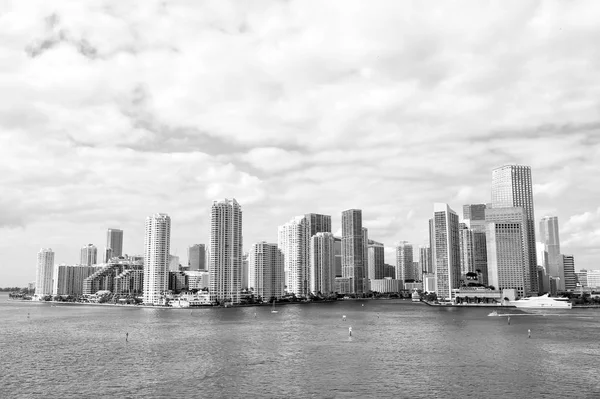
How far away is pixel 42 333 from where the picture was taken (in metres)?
149

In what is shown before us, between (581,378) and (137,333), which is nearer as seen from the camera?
(581,378)

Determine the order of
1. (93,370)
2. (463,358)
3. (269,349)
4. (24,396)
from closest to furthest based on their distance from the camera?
(24,396) < (93,370) < (463,358) < (269,349)

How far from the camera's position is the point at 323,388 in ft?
237

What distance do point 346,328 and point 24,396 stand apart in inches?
4264

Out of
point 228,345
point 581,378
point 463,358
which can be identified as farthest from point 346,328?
point 581,378

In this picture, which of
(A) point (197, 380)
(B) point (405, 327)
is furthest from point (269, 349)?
(B) point (405, 327)

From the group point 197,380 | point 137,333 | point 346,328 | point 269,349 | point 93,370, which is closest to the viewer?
point 197,380

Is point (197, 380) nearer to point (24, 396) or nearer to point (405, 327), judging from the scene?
point (24, 396)

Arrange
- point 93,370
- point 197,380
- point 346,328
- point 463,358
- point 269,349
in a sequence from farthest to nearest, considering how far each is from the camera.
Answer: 1. point 346,328
2. point 269,349
3. point 463,358
4. point 93,370
5. point 197,380

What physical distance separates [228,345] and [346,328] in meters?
55.4

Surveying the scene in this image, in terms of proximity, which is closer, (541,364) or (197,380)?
(197,380)

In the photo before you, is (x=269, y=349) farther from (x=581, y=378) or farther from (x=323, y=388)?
(x=581, y=378)

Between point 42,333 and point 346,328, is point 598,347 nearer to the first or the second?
→ point 346,328

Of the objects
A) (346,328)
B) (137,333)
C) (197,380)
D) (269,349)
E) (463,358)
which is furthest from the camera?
(346,328)
